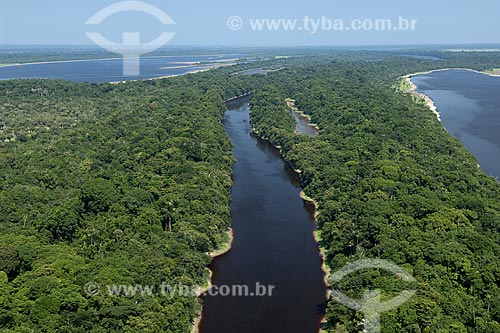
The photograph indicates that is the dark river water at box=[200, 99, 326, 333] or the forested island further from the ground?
the forested island

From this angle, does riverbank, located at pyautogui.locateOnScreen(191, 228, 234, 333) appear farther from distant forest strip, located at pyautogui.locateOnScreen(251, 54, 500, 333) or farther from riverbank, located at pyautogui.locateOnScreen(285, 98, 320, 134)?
riverbank, located at pyautogui.locateOnScreen(285, 98, 320, 134)

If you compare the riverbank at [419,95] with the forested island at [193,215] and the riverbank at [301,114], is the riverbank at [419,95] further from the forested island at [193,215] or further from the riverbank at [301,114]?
the forested island at [193,215]

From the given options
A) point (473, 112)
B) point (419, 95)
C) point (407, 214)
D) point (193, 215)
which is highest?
point (419, 95)

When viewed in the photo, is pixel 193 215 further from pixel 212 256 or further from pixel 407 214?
pixel 407 214

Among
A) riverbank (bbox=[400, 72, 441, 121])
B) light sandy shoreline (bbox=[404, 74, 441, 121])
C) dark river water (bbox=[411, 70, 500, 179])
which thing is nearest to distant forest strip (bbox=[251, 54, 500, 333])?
dark river water (bbox=[411, 70, 500, 179])

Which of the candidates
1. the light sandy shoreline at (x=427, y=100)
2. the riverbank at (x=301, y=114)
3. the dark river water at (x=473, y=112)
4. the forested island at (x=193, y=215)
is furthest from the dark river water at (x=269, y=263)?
the light sandy shoreline at (x=427, y=100)

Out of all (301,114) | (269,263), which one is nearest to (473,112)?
(301,114)
